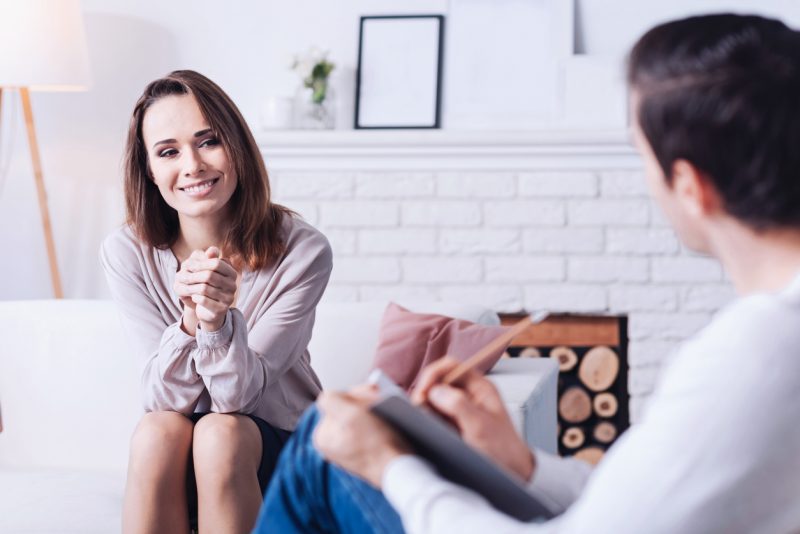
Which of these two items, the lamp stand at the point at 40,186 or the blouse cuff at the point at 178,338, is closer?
the blouse cuff at the point at 178,338

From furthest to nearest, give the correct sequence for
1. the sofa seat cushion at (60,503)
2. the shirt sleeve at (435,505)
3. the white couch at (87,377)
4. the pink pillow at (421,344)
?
the white couch at (87,377), the pink pillow at (421,344), the sofa seat cushion at (60,503), the shirt sleeve at (435,505)

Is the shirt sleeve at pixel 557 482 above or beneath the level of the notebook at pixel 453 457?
beneath

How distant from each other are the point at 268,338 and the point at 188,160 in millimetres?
361

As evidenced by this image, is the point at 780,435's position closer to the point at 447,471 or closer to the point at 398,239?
the point at 447,471

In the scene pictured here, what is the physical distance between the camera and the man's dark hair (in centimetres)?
87

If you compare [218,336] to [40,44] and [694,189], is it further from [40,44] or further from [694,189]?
[40,44]

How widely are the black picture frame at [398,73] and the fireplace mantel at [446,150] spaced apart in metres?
0.16

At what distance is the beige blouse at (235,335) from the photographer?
1.74 m

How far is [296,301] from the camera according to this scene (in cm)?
190

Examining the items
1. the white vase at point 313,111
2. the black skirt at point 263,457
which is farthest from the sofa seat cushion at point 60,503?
the white vase at point 313,111

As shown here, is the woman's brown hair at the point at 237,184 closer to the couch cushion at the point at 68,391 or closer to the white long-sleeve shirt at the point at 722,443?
the couch cushion at the point at 68,391

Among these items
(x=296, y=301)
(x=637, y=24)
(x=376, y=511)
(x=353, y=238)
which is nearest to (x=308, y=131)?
(x=353, y=238)

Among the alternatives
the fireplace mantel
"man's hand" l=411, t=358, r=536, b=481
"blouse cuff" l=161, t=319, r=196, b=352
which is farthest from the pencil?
the fireplace mantel

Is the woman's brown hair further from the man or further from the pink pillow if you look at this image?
the man
